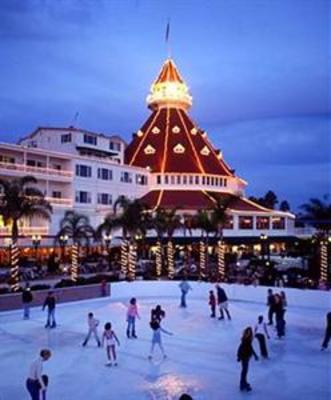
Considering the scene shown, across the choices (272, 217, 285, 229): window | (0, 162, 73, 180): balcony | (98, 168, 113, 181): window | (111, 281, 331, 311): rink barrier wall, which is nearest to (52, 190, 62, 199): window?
(0, 162, 73, 180): balcony

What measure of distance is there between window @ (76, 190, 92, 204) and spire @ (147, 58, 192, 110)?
26966mm

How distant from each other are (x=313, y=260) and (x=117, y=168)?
2357 centimetres

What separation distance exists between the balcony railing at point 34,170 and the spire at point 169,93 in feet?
94.5

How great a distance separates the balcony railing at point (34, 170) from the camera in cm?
4238

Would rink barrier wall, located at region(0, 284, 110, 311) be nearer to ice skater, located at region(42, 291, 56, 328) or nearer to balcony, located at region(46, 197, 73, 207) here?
ice skater, located at region(42, 291, 56, 328)

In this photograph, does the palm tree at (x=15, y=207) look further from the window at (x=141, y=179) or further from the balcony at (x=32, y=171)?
the window at (x=141, y=179)

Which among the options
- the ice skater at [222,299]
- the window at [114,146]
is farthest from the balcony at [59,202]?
the ice skater at [222,299]

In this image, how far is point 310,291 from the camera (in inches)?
1053

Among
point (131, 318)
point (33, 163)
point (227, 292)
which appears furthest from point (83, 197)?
point (131, 318)

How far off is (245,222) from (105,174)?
16555 millimetres

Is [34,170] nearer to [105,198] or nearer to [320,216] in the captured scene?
[105,198]

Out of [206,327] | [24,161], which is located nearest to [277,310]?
[206,327]

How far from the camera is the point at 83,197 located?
50219mm

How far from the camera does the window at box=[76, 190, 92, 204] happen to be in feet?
163
